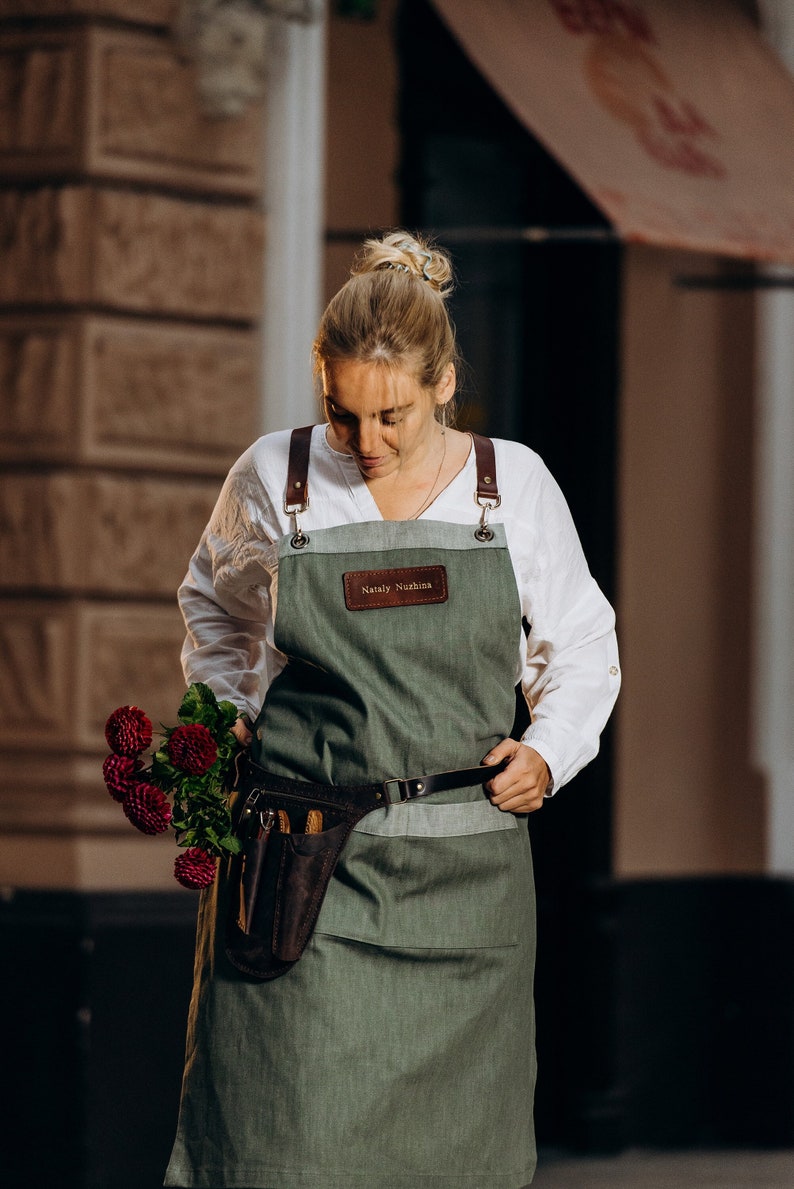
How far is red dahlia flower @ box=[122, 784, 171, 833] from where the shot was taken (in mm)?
2809

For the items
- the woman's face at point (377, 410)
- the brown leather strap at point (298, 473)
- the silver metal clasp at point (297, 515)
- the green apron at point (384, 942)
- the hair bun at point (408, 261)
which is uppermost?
the hair bun at point (408, 261)

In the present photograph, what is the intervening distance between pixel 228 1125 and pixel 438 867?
0.48 metres

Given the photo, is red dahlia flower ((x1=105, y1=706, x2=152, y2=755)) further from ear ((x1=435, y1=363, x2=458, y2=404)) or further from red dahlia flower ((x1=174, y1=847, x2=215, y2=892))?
ear ((x1=435, y1=363, x2=458, y2=404))

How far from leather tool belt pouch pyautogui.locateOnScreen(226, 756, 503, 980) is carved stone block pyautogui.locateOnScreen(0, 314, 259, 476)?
2369mm

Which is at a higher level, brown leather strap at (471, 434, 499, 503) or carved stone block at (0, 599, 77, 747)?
brown leather strap at (471, 434, 499, 503)

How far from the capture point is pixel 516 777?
272 centimetres

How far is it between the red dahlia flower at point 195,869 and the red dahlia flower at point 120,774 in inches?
6.8

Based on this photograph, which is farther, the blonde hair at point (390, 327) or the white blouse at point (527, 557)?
the white blouse at point (527, 557)

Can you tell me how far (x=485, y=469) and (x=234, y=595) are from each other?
1.61ft

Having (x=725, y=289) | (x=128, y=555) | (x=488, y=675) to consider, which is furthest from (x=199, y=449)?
(x=488, y=675)

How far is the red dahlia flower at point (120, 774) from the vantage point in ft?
9.37

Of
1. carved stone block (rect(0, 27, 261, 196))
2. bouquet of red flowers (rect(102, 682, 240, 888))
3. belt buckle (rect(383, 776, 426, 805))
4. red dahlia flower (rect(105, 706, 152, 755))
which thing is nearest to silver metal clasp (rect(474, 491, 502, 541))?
belt buckle (rect(383, 776, 426, 805))

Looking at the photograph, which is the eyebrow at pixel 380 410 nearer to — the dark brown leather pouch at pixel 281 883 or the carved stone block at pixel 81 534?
the dark brown leather pouch at pixel 281 883

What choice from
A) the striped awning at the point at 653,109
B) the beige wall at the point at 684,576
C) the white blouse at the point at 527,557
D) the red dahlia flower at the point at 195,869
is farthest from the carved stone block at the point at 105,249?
the red dahlia flower at the point at 195,869
